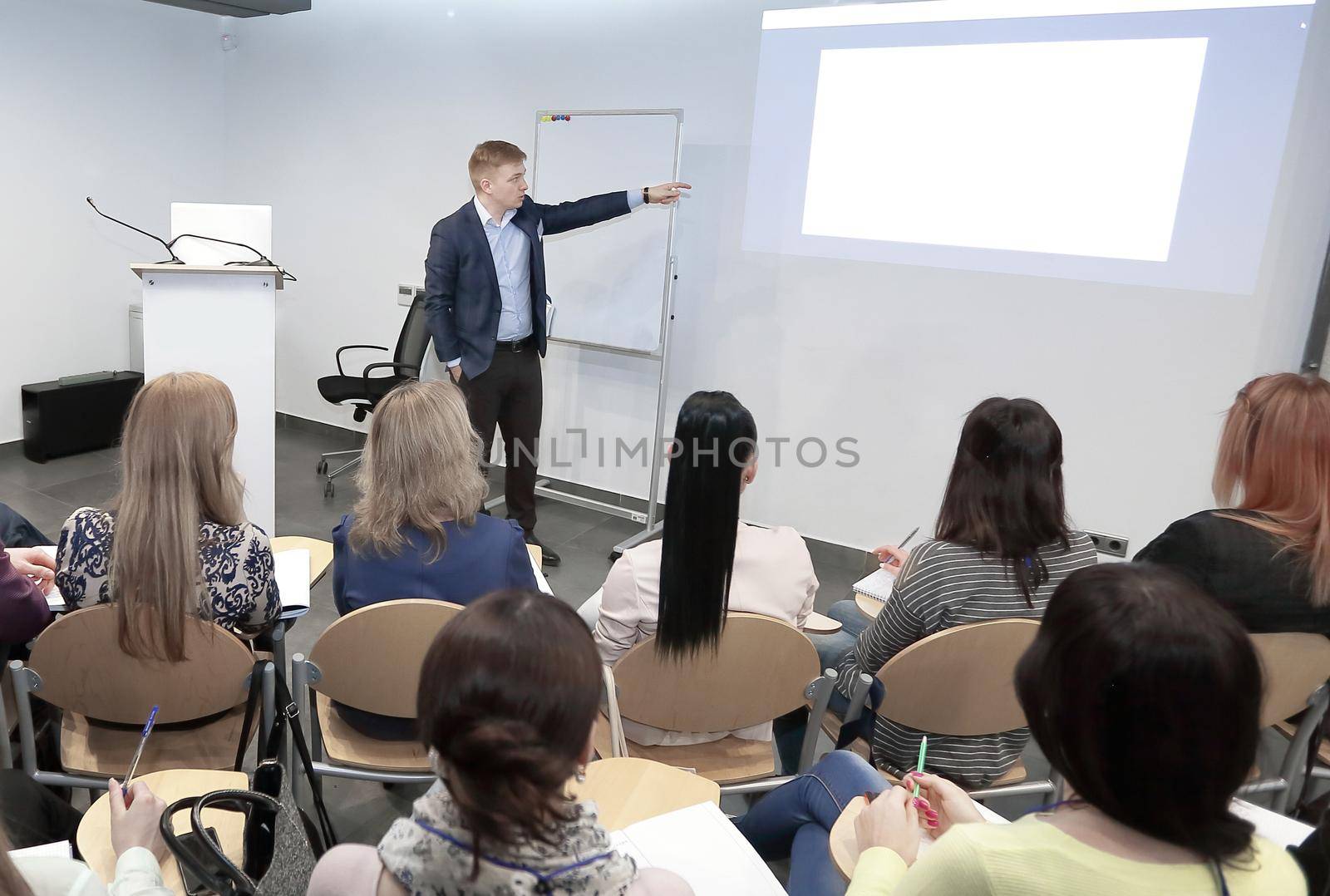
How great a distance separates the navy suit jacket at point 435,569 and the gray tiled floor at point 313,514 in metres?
1.36

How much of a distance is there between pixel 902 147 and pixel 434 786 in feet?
10.8

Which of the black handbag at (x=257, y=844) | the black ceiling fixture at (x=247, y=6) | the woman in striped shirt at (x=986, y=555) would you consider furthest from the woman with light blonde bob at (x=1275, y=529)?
the black ceiling fixture at (x=247, y=6)

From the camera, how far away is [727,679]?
170 cm

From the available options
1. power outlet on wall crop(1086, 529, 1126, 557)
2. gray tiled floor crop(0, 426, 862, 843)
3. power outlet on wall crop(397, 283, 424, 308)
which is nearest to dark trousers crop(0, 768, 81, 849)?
gray tiled floor crop(0, 426, 862, 843)

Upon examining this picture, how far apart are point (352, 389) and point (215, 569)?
10.5 ft

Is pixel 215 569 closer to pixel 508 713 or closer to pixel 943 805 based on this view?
pixel 508 713

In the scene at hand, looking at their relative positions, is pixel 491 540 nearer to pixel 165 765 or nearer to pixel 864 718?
pixel 165 765

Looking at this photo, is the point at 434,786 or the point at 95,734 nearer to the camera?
the point at 434,786

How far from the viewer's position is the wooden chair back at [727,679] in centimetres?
165

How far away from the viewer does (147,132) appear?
5.26 m

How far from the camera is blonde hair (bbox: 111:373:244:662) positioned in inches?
62.0

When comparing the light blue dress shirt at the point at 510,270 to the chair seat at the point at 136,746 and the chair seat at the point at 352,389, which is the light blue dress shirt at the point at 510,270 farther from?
the chair seat at the point at 136,746

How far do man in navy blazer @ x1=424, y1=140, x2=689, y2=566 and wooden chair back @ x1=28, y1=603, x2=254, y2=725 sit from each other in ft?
7.24

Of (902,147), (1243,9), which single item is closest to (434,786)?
(902,147)
